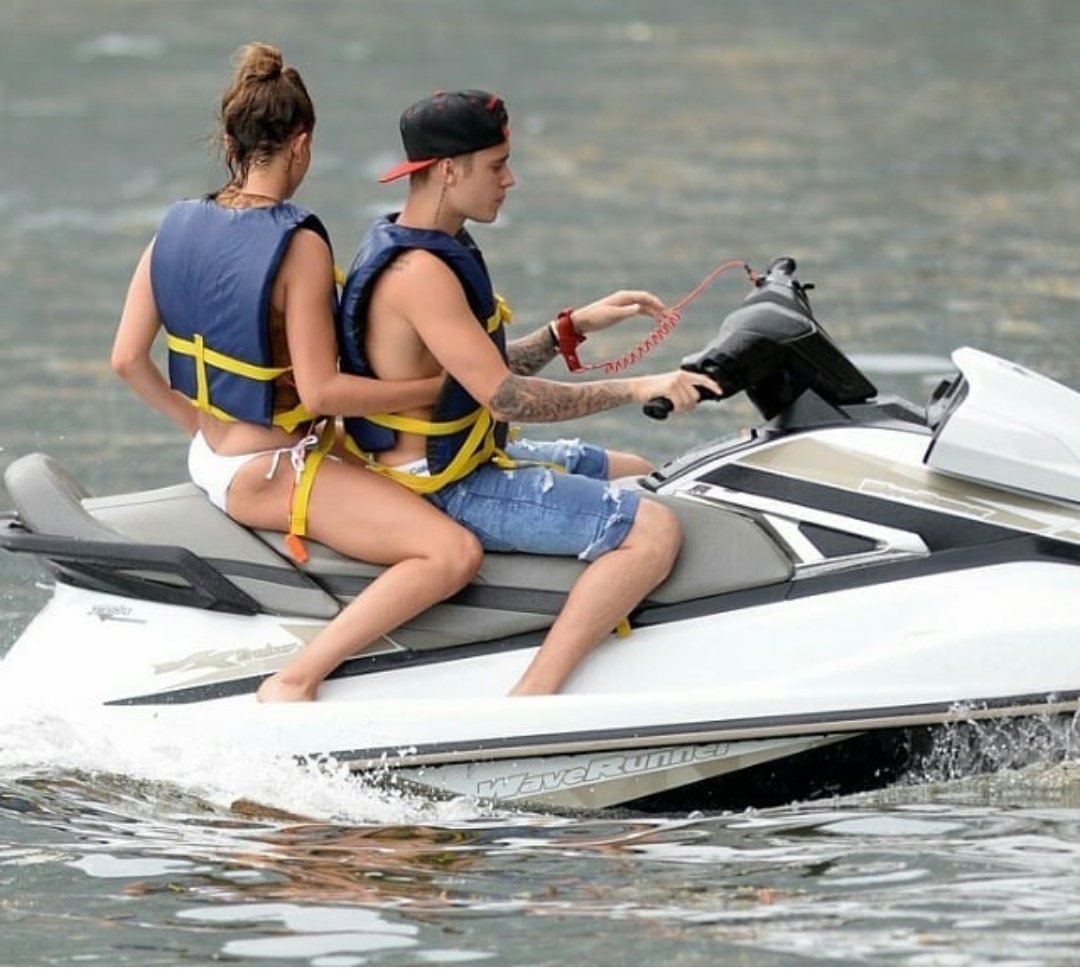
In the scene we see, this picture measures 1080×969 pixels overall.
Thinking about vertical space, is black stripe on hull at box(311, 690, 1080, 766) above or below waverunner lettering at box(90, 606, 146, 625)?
below

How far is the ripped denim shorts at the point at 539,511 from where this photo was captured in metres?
5.65

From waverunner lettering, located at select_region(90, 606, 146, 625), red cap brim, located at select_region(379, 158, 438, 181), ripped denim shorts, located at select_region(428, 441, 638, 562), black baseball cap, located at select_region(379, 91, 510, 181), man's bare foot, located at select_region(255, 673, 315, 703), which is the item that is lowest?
man's bare foot, located at select_region(255, 673, 315, 703)

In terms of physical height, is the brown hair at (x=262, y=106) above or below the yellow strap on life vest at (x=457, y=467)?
above

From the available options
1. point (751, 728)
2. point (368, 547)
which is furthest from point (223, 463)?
point (751, 728)

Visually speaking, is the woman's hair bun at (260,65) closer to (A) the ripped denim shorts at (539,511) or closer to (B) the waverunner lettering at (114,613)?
(A) the ripped denim shorts at (539,511)

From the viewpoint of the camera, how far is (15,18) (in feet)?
85.4

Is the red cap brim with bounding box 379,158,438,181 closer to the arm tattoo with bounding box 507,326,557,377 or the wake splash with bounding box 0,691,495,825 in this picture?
the arm tattoo with bounding box 507,326,557,377

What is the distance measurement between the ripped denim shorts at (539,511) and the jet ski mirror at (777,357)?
379mm

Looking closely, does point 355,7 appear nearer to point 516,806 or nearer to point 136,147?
point 136,147

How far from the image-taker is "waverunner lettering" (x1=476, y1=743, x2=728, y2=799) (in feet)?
18.4

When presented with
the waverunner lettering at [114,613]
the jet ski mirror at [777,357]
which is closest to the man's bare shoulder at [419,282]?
the jet ski mirror at [777,357]

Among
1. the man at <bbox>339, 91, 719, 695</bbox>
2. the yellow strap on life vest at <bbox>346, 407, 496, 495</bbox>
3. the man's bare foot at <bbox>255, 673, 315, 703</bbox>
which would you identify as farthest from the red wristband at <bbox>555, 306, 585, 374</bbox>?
the man's bare foot at <bbox>255, 673, 315, 703</bbox>

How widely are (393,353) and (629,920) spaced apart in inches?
Result: 54.8

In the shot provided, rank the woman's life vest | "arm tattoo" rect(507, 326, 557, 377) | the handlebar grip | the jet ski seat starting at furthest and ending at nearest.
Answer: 1. "arm tattoo" rect(507, 326, 557, 377)
2. the jet ski seat
3. the woman's life vest
4. the handlebar grip
